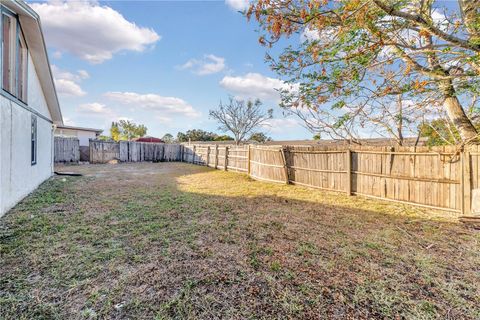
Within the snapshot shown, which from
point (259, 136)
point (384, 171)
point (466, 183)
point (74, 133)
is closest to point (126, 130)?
point (74, 133)

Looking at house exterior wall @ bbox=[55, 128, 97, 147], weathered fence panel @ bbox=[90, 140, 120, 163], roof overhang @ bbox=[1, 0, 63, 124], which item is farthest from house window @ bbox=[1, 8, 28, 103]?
house exterior wall @ bbox=[55, 128, 97, 147]

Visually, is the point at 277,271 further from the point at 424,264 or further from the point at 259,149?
the point at 259,149

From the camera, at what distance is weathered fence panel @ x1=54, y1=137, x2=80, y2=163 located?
1370 centimetres

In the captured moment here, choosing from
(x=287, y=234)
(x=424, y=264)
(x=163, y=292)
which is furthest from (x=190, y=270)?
(x=424, y=264)

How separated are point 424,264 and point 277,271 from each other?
6.18ft

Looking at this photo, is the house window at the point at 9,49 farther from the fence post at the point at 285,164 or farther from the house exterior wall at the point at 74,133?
the house exterior wall at the point at 74,133

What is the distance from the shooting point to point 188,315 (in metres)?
1.76

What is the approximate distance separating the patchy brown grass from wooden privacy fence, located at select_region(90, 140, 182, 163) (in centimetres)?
1166

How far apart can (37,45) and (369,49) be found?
27.1ft

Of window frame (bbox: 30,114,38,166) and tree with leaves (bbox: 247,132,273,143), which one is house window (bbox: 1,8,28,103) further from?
tree with leaves (bbox: 247,132,273,143)

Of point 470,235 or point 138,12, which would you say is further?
point 138,12

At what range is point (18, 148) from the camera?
4.81 m

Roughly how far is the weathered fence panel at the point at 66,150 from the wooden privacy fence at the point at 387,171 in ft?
41.5

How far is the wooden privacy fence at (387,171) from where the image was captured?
15.0 ft
